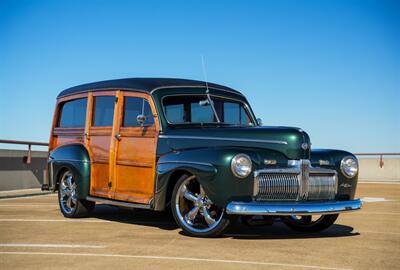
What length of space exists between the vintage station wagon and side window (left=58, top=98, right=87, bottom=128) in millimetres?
23

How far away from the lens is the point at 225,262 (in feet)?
18.1

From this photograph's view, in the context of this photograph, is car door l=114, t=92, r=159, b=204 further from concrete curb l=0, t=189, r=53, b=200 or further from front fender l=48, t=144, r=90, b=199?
concrete curb l=0, t=189, r=53, b=200

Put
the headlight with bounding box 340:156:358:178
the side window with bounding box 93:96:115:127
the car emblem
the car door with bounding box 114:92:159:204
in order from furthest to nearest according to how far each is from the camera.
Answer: the side window with bounding box 93:96:115:127 < the car door with bounding box 114:92:159:204 < the headlight with bounding box 340:156:358:178 < the car emblem

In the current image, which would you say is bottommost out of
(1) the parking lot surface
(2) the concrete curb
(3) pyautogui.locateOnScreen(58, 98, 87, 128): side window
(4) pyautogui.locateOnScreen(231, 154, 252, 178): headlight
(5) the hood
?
(2) the concrete curb

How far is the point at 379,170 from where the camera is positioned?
983 inches

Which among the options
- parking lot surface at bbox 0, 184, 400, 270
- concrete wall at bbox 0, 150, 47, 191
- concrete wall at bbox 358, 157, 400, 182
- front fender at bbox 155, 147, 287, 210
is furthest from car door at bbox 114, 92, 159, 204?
concrete wall at bbox 358, 157, 400, 182

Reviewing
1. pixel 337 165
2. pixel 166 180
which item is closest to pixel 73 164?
pixel 166 180

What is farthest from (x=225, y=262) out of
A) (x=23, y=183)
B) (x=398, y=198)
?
(x=23, y=183)

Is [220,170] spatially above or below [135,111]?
below

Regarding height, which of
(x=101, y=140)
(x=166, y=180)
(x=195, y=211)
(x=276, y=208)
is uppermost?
(x=101, y=140)

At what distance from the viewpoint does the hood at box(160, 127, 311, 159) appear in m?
7.21

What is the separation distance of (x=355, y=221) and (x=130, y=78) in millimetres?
3880

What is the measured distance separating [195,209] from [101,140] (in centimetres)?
242

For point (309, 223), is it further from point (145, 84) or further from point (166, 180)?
point (145, 84)
